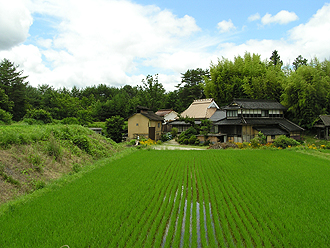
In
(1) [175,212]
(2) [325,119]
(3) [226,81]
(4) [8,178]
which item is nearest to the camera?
(1) [175,212]

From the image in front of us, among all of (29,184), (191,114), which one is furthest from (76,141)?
(191,114)

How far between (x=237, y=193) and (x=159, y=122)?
846 inches

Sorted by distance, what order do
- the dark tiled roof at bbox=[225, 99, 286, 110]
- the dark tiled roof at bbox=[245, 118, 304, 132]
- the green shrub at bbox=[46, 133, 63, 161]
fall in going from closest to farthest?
the green shrub at bbox=[46, 133, 63, 161], the dark tiled roof at bbox=[245, 118, 304, 132], the dark tiled roof at bbox=[225, 99, 286, 110]

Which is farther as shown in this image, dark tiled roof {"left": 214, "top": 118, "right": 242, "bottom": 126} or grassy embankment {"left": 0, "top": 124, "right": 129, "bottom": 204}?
dark tiled roof {"left": 214, "top": 118, "right": 242, "bottom": 126}

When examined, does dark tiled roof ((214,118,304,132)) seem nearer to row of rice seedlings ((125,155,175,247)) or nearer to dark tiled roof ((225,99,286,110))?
dark tiled roof ((225,99,286,110))

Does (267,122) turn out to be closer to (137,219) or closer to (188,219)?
(188,219)

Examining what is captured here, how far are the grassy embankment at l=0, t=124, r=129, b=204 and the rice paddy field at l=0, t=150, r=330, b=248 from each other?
0.79 m

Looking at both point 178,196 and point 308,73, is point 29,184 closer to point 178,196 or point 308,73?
point 178,196

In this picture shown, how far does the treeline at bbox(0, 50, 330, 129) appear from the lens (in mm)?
20406

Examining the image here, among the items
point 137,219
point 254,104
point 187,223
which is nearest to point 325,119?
point 254,104

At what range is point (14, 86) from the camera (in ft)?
90.1

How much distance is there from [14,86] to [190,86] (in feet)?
92.3

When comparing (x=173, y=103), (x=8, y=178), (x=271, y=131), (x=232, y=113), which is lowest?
(x=8, y=178)

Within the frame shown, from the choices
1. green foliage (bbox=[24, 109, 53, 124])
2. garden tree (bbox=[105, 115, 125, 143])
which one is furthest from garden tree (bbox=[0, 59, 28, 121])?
garden tree (bbox=[105, 115, 125, 143])
